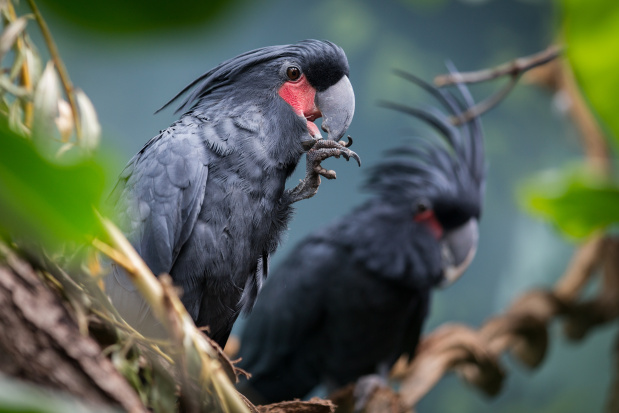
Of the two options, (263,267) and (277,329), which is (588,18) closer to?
(263,267)

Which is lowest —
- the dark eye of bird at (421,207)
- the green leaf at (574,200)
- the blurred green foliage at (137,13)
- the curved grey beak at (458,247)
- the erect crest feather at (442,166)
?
the curved grey beak at (458,247)

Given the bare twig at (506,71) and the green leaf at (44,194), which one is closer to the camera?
the green leaf at (44,194)

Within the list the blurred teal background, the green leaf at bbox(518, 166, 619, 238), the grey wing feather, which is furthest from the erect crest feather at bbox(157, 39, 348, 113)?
the blurred teal background

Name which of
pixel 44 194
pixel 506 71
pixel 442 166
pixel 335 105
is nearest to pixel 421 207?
pixel 442 166

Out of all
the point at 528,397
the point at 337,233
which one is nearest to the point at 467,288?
the point at 528,397

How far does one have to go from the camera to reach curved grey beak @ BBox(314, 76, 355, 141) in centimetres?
105

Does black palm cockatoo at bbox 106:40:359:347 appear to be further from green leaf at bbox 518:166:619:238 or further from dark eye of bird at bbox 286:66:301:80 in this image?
green leaf at bbox 518:166:619:238

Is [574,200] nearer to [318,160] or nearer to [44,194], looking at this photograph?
[44,194]

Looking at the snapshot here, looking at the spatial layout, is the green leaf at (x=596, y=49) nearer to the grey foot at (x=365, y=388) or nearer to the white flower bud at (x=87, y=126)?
the white flower bud at (x=87, y=126)

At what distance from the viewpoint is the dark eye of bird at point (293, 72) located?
40.6 inches

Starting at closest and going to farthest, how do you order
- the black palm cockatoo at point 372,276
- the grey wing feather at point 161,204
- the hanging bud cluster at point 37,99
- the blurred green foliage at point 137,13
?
the blurred green foliage at point 137,13 < the hanging bud cluster at point 37,99 < the grey wing feather at point 161,204 < the black palm cockatoo at point 372,276

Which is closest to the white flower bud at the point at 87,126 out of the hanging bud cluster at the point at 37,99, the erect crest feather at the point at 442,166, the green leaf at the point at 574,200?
the hanging bud cluster at the point at 37,99

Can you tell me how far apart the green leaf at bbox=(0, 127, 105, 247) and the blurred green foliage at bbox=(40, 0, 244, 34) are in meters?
0.06

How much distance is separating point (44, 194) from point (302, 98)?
2.65 feet
